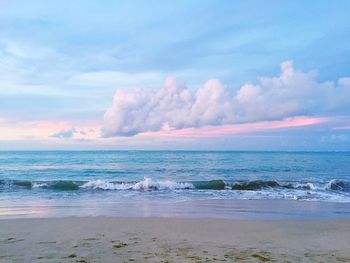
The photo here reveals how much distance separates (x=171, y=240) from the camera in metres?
8.65

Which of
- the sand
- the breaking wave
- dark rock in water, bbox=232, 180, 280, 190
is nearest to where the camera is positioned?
the sand

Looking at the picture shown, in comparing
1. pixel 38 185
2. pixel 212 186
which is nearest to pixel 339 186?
pixel 212 186

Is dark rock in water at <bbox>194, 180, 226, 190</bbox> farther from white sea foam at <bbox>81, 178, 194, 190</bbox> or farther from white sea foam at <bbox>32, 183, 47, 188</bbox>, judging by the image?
white sea foam at <bbox>32, 183, 47, 188</bbox>

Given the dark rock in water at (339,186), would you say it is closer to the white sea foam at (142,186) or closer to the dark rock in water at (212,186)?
the dark rock in water at (212,186)

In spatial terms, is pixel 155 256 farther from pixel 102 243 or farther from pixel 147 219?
pixel 147 219

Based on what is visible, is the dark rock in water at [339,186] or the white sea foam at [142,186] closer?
the white sea foam at [142,186]

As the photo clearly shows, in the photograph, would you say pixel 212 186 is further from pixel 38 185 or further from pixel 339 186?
pixel 38 185

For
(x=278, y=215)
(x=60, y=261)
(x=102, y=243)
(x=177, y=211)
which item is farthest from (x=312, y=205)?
(x=60, y=261)

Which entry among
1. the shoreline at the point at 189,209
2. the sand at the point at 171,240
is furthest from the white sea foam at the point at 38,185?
the sand at the point at 171,240

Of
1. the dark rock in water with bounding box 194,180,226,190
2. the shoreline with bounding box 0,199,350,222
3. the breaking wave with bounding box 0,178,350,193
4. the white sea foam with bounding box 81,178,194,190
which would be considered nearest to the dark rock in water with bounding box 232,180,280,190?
the breaking wave with bounding box 0,178,350,193

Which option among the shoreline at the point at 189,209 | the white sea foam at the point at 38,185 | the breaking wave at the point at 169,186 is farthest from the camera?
the white sea foam at the point at 38,185

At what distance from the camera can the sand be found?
6.99 meters

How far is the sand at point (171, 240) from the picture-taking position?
699 cm

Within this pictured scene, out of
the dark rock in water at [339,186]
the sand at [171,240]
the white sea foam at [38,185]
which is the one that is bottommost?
the dark rock in water at [339,186]
